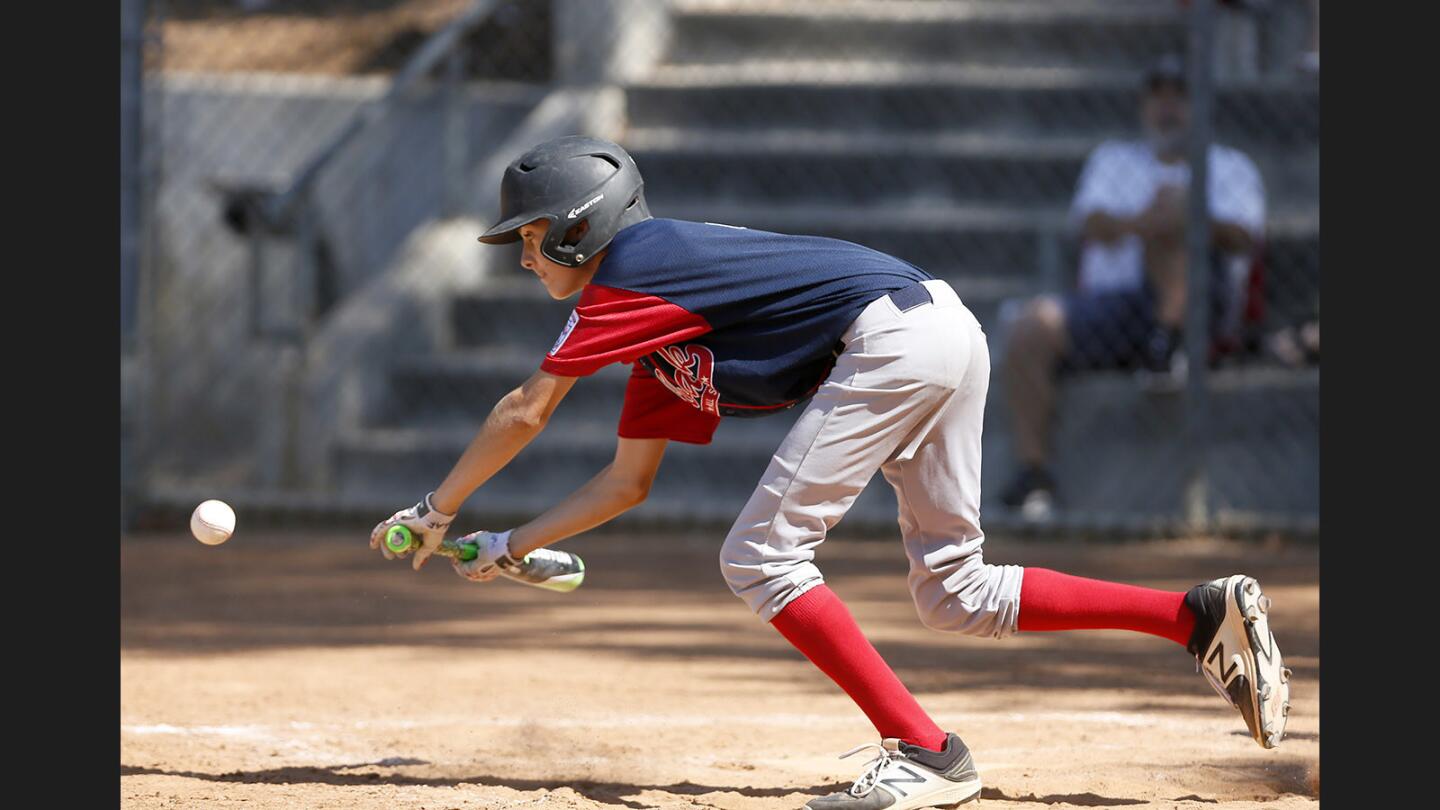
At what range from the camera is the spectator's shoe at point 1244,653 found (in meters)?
3.60

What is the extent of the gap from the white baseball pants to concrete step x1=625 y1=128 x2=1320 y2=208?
5.83m

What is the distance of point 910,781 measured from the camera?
11.4ft

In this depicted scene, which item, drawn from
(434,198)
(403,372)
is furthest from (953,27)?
(403,372)

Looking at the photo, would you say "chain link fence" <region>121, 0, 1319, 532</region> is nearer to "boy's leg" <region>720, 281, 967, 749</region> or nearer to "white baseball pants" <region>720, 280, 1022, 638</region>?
"white baseball pants" <region>720, 280, 1022, 638</region>

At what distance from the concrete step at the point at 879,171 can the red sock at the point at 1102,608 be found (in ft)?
19.6

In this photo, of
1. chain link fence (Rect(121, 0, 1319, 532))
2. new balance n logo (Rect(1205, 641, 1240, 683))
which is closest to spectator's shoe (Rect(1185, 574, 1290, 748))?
new balance n logo (Rect(1205, 641, 1240, 683))

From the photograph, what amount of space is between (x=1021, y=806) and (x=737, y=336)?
1105 millimetres

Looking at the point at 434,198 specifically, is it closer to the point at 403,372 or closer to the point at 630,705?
the point at 403,372

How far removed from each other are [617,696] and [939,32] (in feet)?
21.5

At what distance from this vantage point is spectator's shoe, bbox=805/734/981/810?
345 cm

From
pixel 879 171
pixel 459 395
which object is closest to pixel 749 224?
pixel 879 171

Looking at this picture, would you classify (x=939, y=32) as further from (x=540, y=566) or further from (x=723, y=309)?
(x=723, y=309)

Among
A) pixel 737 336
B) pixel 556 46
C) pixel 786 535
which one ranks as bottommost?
pixel 786 535

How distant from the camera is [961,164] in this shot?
9.55m
